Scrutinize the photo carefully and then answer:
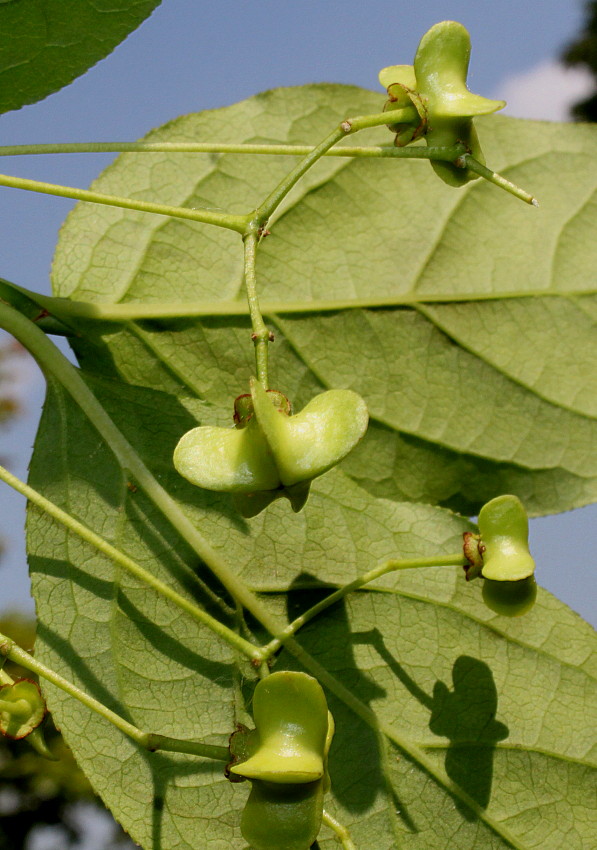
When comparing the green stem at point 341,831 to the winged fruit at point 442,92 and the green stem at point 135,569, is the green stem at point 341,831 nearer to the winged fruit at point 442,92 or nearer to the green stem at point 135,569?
the green stem at point 135,569

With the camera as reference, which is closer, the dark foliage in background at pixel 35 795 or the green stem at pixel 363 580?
the green stem at pixel 363 580

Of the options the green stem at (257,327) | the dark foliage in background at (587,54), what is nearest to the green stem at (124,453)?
the green stem at (257,327)

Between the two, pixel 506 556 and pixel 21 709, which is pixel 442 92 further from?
pixel 21 709

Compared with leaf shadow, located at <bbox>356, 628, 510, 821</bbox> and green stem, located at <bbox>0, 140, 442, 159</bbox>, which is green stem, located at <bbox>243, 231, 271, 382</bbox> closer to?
green stem, located at <bbox>0, 140, 442, 159</bbox>

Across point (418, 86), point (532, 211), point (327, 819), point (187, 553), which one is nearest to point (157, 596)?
point (187, 553)

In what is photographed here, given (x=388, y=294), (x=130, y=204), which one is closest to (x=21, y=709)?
(x=130, y=204)

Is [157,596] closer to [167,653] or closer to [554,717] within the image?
[167,653]

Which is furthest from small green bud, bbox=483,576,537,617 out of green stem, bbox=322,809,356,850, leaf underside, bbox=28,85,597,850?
green stem, bbox=322,809,356,850
